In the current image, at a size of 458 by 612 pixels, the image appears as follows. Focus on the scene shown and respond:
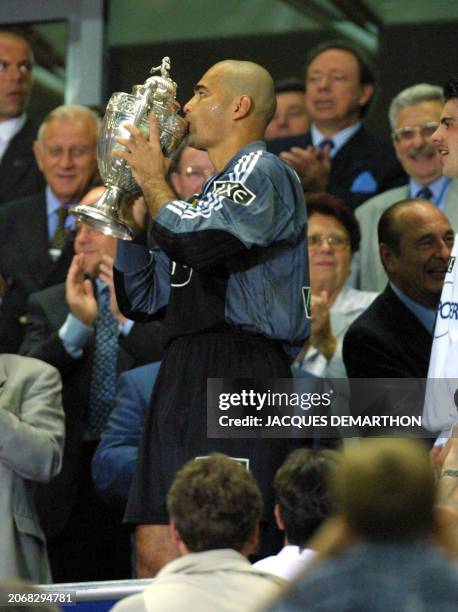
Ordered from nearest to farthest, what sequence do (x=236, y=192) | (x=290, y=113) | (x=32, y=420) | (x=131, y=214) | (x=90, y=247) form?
(x=236, y=192) → (x=131, y=214) → (x=32, y=420) → (x=90, y=247) → (x=290, y=113)

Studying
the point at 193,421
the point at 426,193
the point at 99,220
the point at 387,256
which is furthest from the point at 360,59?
the point at 193,421

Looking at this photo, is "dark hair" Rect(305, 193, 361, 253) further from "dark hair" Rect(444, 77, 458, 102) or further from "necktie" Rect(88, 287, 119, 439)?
"dark hair" Rect(444, 77, 458, 102)

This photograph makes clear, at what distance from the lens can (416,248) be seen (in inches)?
272

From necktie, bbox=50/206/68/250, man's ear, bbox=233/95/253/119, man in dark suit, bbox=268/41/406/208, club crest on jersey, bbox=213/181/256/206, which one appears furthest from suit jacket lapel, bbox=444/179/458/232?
club crest on jersey, bbox=213/181/256/206

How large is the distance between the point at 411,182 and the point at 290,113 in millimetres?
1159

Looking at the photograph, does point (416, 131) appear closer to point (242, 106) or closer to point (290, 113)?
point (290, 113)

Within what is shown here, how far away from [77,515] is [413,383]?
1846mm

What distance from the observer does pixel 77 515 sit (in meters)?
6.91

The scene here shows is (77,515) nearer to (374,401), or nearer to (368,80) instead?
(374,401)

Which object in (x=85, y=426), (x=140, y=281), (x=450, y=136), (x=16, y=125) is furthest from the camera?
(x=16, y=125)

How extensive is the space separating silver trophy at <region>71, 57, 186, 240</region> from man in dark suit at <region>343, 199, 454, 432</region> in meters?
1.66

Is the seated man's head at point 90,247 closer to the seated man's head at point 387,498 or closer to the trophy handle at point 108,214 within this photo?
the trophy handle at point 108,214

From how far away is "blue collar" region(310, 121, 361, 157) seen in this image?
8.39 meters

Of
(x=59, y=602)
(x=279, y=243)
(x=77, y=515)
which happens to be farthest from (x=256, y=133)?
(x=77, y=515)
